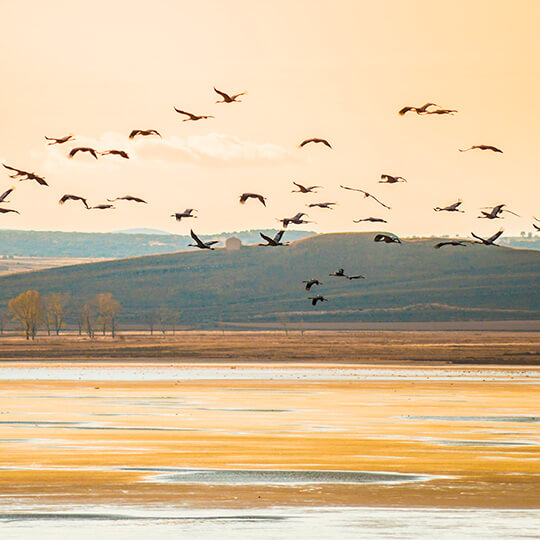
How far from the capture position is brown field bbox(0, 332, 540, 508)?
29.8m

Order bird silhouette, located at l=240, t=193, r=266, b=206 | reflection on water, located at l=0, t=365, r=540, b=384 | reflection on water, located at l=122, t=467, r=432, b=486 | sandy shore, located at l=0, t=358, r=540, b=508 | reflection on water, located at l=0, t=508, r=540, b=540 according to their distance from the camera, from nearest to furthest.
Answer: reflection on water, located at l=0, t=508, r=540, b=540 → sandy shore, located at l=0, t=358, r=540, b=508 → reflection on water, located at l=122, t=467, r=432, b=486 → bird silhouette, located at l=240, t=193, r=266, b=206 → reflection on water, located at l=0, t=365, r=540, b=384

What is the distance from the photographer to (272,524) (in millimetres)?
25625

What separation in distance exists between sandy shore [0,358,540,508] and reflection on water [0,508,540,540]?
3.82 ft

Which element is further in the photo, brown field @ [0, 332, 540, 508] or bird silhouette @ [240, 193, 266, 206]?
bird silhouette @ [240, 193, 266, 206]

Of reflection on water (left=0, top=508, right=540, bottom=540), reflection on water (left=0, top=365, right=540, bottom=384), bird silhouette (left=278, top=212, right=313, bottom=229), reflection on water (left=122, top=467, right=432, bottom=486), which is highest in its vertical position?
bird silhouette (left=278, top=212, right=313, bottom=229)

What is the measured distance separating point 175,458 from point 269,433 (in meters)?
6.79

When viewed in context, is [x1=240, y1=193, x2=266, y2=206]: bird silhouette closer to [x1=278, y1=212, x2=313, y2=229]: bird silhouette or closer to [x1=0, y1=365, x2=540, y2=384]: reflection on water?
[x1=278, y1=212, x2=313, y2=229]: bird silhouette

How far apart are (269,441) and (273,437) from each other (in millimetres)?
1070

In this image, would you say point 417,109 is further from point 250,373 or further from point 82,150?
point 250,373

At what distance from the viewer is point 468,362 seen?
102250 millimetres

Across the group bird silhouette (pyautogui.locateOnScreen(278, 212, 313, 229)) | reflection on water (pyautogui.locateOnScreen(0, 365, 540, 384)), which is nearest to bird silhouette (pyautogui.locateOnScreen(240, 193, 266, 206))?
bird silhouette (pyautogui.locateOnScreen(278, 212, 313, 229))

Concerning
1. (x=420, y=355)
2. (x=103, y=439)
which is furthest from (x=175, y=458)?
(x=420, y=355)

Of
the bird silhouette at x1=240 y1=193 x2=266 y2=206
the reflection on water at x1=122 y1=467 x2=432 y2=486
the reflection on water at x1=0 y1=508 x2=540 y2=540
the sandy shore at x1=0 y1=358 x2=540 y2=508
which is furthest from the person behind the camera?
the bird silhouette at x1=240 y1=193 x2=266 y2=206

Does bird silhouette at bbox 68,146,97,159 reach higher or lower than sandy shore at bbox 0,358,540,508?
higher
